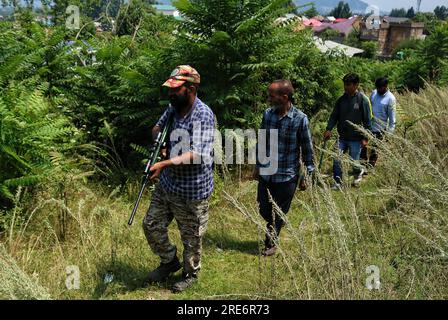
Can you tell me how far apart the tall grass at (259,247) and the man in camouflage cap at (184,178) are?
26 centimetres

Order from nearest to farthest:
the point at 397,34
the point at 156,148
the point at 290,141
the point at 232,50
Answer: the point at 156,148, the point at 290,141, the point at 232,50, the point at 397,34

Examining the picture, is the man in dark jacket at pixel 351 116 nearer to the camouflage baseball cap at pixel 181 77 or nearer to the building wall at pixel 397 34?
the camouflage baseball cap at pixel 181 77

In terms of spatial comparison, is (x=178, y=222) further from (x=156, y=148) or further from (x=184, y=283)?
(x=156, y=148)

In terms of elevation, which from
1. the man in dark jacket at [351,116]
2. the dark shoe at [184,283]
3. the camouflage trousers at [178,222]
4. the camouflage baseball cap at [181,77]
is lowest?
the dark shoe at [184,283]

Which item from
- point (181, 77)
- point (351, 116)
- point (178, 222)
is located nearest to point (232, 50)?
point (351, 116)

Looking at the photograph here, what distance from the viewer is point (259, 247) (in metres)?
3.05

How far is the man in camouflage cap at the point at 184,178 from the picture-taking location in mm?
3393

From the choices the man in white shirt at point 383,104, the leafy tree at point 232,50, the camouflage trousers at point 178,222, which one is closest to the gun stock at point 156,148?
the camouflage trousers at point 178,222

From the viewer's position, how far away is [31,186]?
15.2 feet

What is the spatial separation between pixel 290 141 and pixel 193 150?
1278 mm

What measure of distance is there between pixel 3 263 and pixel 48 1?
1755 cm

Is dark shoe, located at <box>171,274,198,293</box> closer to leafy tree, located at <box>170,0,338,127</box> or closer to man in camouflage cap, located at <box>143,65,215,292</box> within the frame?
man in camouflage cap, located at <box>143,65,215,292</box>
